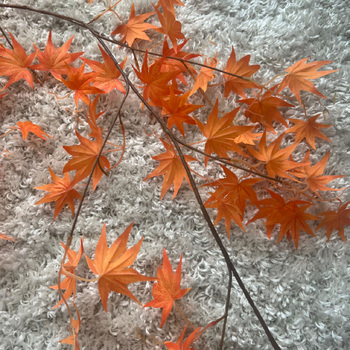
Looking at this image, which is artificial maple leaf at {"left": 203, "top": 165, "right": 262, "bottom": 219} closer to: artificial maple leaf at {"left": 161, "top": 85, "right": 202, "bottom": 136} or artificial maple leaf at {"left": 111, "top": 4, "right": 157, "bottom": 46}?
artificial maple leaf at {"left": 161, "top": 85, "right": 202, "bottom": 136}

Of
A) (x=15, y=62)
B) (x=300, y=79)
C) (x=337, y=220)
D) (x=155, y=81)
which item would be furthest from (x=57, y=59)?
(x=337, y=220)

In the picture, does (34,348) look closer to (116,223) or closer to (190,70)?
(116,223)

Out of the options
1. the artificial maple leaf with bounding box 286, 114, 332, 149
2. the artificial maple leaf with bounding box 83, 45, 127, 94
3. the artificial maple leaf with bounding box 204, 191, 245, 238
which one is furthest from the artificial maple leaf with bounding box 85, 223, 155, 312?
the artificial maple leaf with bounding box 286, 114, 332, 149

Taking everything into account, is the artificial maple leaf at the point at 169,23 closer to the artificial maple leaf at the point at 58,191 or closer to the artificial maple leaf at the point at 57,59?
the artificial maple leaf at the point at 57,59

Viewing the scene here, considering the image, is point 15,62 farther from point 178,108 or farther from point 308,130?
point 308,130

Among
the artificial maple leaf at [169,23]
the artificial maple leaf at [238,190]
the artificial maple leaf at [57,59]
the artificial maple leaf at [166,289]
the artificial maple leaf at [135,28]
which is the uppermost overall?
the artificial maple leaf at [135,28]

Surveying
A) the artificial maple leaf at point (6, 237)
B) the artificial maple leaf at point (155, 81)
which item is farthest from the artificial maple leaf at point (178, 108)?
the artificial maple leaf at point (6, 237)
